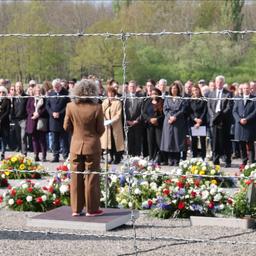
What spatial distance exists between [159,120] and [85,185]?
7768 mm

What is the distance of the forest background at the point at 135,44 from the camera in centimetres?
2931

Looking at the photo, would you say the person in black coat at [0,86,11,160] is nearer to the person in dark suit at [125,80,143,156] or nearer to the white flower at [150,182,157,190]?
the person in dark suit at [125,80,143,156]

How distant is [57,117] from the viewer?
18.1m

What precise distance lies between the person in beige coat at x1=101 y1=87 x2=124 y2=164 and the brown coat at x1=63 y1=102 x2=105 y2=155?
6493mm

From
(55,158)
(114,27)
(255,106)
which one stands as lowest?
(55,158)

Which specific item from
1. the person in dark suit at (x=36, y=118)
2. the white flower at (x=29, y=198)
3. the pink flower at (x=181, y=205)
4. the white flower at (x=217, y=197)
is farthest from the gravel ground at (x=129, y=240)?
the person in dark suit at (x=36, y=118)

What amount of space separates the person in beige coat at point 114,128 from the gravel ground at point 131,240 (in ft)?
22.1

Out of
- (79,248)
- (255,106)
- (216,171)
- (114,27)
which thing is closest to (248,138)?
(255,106)

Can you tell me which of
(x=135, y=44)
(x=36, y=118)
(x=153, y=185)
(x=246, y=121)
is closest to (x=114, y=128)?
(x=36, y=118)

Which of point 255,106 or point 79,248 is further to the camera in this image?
point 255,106

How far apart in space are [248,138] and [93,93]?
293 inches

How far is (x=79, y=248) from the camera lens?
8.67 meters

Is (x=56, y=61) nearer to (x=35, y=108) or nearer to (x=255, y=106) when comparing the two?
(x=35, y=108)

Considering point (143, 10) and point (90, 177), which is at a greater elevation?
point (143, 10)
